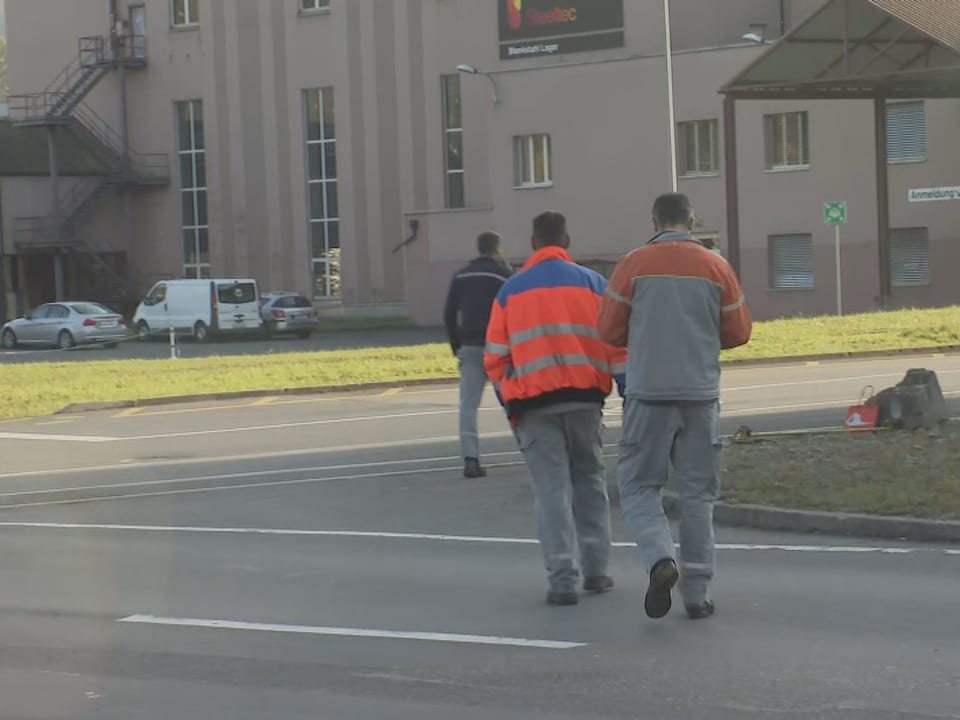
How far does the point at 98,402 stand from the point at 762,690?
824 inches

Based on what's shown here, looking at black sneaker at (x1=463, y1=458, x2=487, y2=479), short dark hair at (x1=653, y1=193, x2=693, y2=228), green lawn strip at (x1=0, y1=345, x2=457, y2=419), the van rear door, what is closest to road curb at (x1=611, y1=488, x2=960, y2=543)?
short dark hair at (x1=653, y1=193, x2=693, y2=228)

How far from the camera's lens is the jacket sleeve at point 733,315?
27.0 feet

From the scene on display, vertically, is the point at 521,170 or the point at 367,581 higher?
the point at 521,170

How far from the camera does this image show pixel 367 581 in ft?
32.3

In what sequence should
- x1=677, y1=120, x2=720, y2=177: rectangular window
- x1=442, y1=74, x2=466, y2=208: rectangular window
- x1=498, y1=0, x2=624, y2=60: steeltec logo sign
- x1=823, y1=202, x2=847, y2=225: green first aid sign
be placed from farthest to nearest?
x1=442, y1=74, x2=466, y2=208: rectangular window → x1=498, y1=0, x2=624, y2=60: steeltec logo sign → x1=677, y1=120, x2=720, y2=177: rectangular window → x1=823, y1=202, x2=847, y2=225: green first aid sign

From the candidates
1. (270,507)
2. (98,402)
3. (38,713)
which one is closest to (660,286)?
(38,713)

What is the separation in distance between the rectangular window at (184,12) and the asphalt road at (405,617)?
59042 millimetres

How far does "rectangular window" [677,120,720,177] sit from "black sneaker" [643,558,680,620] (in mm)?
45561

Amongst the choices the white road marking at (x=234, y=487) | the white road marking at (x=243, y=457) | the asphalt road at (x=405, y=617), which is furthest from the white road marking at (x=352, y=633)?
the white road marking at (x=243, y=457)

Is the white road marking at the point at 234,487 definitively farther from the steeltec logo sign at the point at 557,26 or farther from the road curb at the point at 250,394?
the steeltec logo sign at the point at 557,26

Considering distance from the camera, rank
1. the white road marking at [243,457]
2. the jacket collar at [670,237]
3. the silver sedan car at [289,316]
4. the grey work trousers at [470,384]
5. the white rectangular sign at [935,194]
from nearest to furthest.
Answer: the jacket collar at [670,237]
the grey work trousers at [470,384]
the white road marking at [243,457]
the white rectangular sign at [935,194]
the silver sedan car at [289,316]

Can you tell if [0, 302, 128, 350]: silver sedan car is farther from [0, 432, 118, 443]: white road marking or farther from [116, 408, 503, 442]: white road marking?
[116, 408, 503, 442]: white road marking

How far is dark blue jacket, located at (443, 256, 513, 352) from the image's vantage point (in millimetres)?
13844

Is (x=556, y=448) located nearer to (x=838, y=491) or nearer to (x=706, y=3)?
(x=838, y=491)
